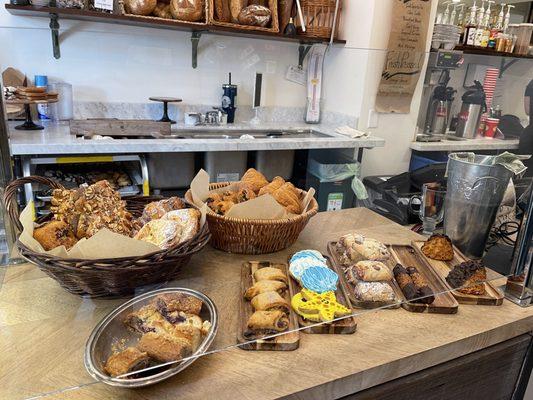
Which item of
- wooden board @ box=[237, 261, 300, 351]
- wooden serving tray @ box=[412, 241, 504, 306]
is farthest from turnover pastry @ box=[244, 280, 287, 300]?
wooden serving tray @ box=[412, 241, 504, 306]

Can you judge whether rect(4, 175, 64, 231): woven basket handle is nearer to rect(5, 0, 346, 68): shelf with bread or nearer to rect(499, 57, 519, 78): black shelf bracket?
rect(499, 57, 519, 78): black shelf bracket

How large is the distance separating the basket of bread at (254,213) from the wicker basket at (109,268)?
129mm

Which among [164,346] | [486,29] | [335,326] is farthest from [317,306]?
[486,29]

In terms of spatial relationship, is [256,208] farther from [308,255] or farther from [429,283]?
[429,283]

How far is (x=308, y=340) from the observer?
698mm

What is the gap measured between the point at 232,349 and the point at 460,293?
1.63 ft

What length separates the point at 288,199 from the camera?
3.13 feet

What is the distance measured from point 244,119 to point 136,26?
35.8 inches

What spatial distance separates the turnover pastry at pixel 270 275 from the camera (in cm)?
79

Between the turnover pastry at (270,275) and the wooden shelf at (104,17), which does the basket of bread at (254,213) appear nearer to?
the turnover pastry at (270,275)

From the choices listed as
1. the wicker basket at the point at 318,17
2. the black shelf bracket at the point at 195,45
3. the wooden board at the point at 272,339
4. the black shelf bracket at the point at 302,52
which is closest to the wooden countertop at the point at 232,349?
the wooden board at the point at 272,339

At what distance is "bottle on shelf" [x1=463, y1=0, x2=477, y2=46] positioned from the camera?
2.87 meters

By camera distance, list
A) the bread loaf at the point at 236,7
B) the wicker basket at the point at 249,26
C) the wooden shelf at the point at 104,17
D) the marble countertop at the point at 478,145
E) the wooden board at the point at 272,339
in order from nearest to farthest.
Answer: the wooden board at the point at 272,339 < the marble countertop at the point at 478,145 < the wooden shelf at the point at 104,17 < the wicker basket at the point at 249,26 < the bread loaf at the point at 236,7

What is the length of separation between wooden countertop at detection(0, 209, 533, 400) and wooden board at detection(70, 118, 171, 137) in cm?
139
